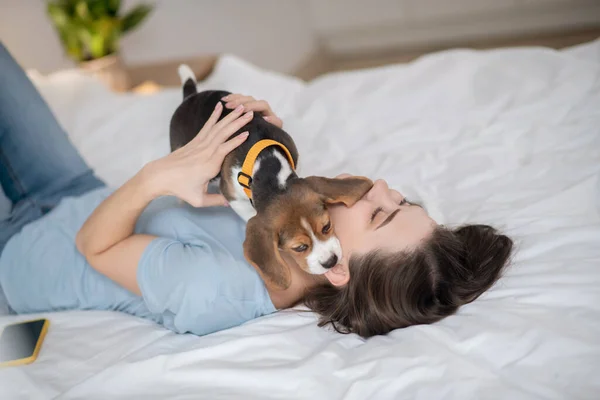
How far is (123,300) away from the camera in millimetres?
1762

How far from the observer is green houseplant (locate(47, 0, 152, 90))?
12.2 ft

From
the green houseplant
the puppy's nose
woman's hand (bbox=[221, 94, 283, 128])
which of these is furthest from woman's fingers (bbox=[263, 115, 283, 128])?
the green houseplant

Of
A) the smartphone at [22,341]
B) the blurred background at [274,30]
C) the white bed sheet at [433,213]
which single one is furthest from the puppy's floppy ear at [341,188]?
the blurred background at [274,30]

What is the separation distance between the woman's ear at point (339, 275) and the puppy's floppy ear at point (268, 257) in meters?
0.15

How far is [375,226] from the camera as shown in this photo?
153 centimetres

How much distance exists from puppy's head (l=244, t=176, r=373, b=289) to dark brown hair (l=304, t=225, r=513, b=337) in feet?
0.34

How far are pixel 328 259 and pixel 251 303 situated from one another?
28 centimetres

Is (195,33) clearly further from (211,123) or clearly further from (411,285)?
(411,285)

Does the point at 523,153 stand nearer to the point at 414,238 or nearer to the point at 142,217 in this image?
the point at 414,238

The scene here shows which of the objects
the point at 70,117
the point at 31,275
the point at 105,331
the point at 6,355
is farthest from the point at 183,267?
the point at 70,117

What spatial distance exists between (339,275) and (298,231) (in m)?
0.19

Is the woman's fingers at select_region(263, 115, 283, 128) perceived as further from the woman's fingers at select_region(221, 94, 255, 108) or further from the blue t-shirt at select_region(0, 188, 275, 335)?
the blue t-shirt at select_region(0, 188, 275, 335)

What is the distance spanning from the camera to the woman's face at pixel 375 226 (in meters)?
1.51

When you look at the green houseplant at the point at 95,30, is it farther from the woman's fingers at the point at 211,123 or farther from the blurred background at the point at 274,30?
the woman's fingers at the point at 211,123
